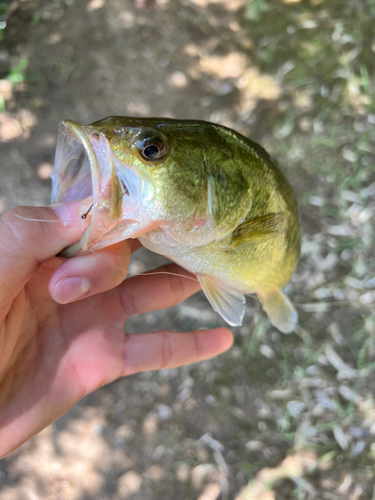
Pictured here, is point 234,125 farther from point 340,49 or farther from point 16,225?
point 16,225

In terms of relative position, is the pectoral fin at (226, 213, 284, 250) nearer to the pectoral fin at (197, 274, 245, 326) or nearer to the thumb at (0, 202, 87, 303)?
the pectoral fin at (197, 274, 245, 326)

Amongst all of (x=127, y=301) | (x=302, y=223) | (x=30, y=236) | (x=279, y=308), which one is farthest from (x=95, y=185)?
(x=302, y=223)

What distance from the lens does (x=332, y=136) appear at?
3283 millimetres

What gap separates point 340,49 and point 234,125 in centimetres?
138

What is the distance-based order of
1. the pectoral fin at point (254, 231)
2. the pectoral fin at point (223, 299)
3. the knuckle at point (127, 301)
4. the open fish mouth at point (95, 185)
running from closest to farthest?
the open fish mouth at point (95, 185)
the pectoral fin at point (254, 231)
the pectoral fin at point (223, 299)
the knuckle at point (127, 301)

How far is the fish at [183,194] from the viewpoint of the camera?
3.78 ft

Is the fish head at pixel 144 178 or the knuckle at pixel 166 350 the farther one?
the knuckle at pixel 166 350

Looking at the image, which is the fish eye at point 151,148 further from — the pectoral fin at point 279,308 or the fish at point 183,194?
the pectoral fin at point 279,308

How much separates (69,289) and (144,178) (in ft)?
1.61

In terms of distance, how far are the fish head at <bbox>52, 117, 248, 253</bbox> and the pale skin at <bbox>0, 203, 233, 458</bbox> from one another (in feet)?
0.44

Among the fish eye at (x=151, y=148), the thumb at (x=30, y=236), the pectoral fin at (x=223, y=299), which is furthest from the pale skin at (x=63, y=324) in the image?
the pectoral fin at (x=223, y=299)

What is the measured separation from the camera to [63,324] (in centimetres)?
173

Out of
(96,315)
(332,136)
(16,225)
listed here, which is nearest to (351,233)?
(332,136)

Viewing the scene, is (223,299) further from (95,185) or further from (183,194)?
(95,185)
